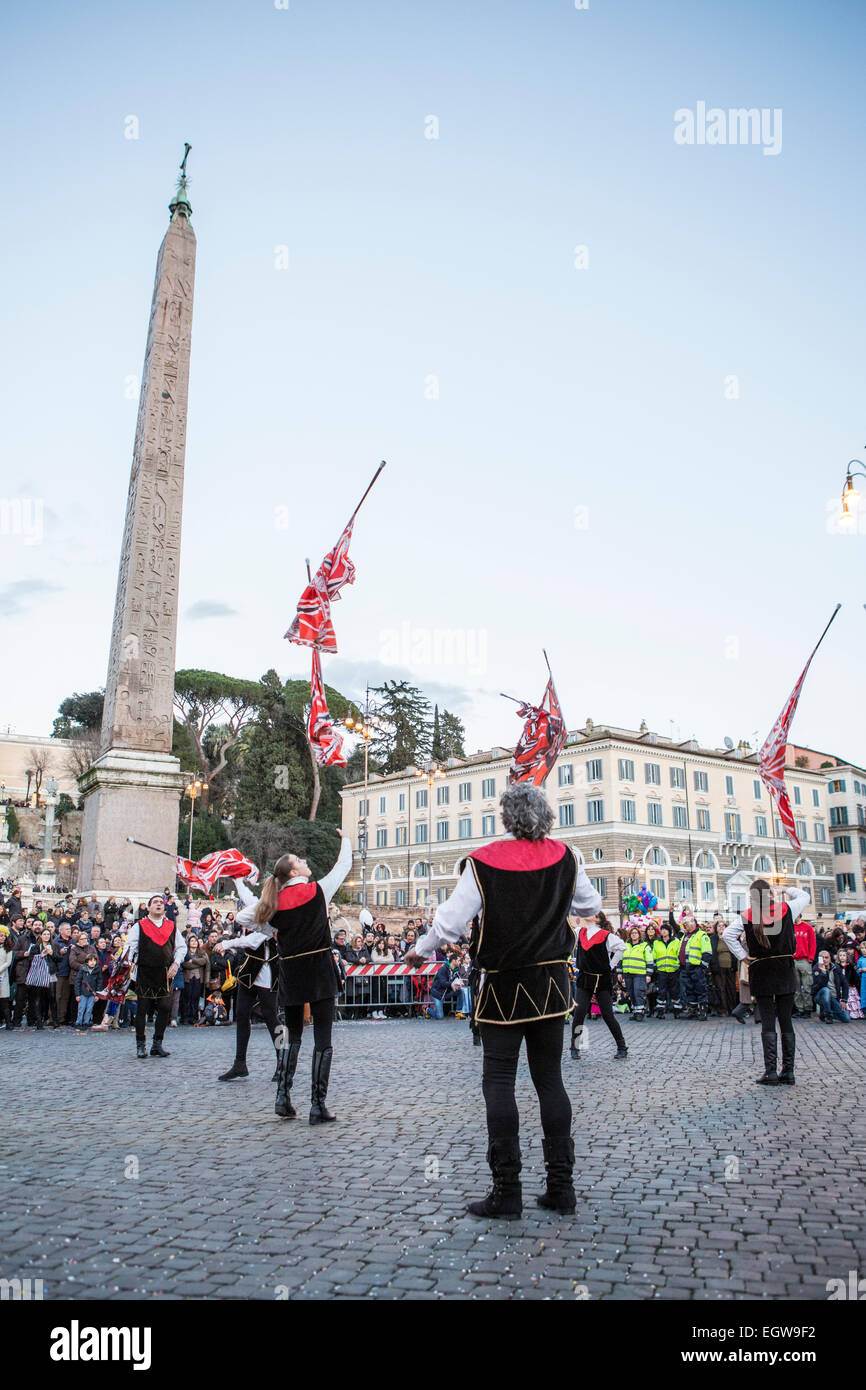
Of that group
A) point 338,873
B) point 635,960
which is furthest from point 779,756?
point 338,873

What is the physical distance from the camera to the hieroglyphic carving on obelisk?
17359mm

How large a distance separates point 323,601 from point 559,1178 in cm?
1223

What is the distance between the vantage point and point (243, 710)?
6519 centimetres

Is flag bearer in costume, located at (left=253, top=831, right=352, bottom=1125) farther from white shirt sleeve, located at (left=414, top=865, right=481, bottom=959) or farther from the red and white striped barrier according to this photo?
the red and white striped barrier

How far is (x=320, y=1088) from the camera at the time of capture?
22.1ft

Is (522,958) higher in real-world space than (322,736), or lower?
lower

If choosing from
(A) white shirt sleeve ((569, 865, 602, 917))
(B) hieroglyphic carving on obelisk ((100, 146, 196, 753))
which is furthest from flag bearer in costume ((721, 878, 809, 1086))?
(B) hieroglyphic carving on obelisk ((100, 146, 196, 753))

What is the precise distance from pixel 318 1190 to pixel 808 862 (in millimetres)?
73138

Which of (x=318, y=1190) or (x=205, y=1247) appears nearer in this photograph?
(x=205, y=1247)

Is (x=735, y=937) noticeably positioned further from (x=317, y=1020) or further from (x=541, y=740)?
(x=541, y=740)

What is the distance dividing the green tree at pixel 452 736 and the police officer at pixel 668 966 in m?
64.3

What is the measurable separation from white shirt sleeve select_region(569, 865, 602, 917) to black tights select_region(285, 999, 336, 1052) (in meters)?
2.39
